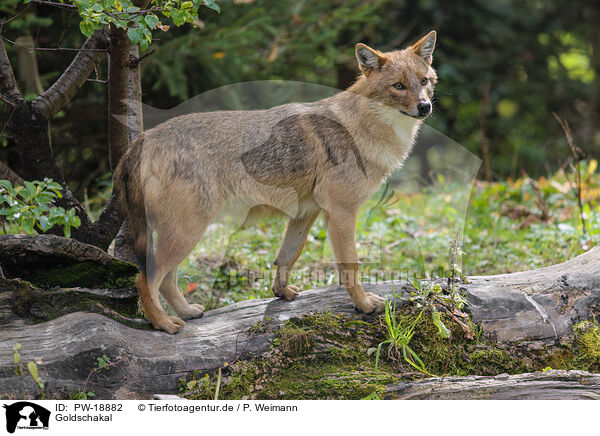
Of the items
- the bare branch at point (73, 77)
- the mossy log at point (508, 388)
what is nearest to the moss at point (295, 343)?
the mossy log at point (508, 388)

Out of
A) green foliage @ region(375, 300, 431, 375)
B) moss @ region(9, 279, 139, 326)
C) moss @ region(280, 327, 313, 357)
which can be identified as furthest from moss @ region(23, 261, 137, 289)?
green foliage @ region(375, 300, 431, 375)

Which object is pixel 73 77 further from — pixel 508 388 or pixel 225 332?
pixel 508 388

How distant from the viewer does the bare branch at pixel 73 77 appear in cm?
475

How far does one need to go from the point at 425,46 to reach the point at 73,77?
303 centimetres

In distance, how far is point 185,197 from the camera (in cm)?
Answer: 413

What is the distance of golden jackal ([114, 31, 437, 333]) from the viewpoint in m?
4.14

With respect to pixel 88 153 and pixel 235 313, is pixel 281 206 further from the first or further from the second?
pixel 88 153

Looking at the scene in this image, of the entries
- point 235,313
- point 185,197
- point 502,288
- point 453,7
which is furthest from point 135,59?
point 453,7

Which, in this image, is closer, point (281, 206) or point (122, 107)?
point (281, 206)

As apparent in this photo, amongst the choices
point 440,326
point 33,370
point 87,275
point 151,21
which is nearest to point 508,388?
point 440,326
